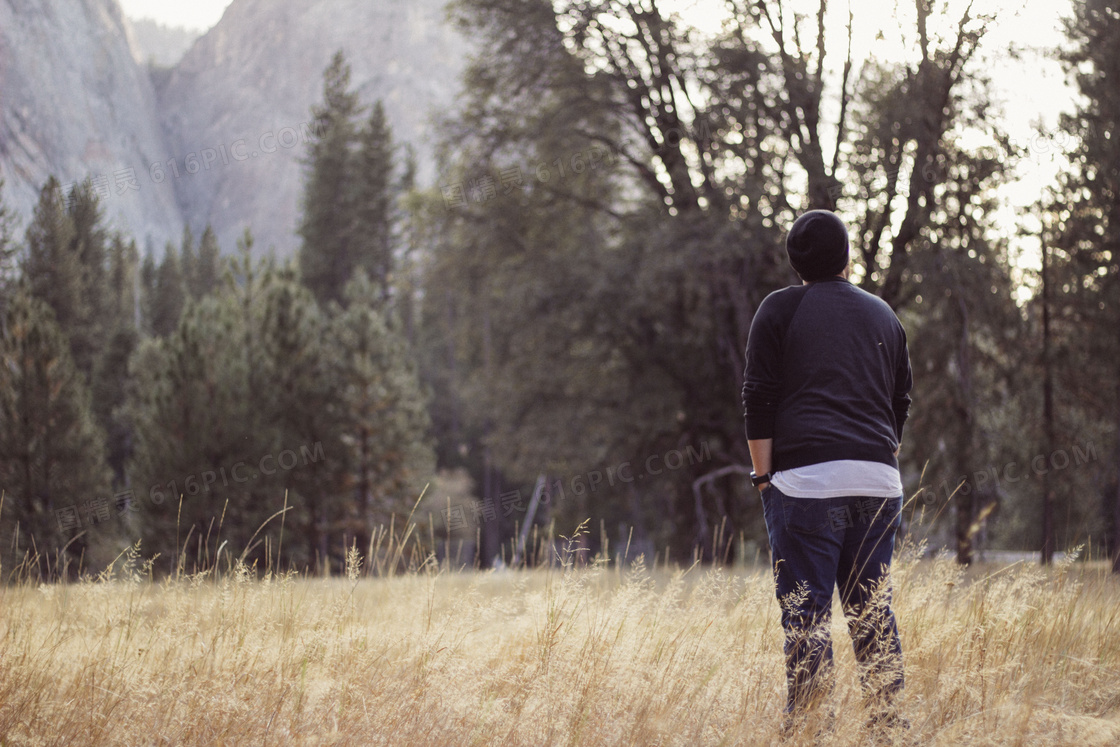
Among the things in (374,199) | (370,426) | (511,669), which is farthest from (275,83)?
(511,669)

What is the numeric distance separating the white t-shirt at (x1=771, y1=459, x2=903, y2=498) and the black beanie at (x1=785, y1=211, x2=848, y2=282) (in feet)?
2.43

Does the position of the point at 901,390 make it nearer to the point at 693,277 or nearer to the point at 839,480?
the point at 839,480

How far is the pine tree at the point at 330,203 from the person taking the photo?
45.6 m

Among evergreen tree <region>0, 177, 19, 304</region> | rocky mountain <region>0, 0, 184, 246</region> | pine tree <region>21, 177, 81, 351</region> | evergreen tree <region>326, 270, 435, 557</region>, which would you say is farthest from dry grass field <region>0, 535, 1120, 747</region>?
rocky mountain <region>0, 0, 184, 246</region>

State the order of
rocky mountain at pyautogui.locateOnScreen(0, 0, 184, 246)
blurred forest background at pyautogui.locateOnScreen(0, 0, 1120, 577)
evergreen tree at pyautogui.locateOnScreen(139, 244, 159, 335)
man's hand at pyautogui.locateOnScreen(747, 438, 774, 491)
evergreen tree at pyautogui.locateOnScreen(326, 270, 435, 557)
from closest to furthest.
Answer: man's hand at pyautogui.locateOnScreen(747, 438, 774, 491), blurred forest background at pyautogui.locateOnScreen(0, 0, 1120, 577), evergreen tree at pyautogui.locateOnScreen(326, 270, 435, 557), evergreen tree at pyautogui.locateOnScreen(139, 244, 159, 335), rocky mountain at pyautogui.locateOnScreen(0, 0, 184, 246)

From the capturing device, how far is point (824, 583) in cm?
284

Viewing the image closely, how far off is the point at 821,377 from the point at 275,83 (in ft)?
459

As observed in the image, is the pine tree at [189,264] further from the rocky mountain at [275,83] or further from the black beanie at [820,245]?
the black beanie at [820,245]

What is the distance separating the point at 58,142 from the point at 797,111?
238 ft

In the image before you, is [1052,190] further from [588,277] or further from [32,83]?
[32,83]

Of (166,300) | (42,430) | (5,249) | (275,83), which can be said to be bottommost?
(42,430)

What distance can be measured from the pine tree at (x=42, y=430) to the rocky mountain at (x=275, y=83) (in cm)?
9270

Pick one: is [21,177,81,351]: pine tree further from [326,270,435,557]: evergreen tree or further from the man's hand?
the man's hand

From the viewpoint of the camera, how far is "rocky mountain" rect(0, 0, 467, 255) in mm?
66812
